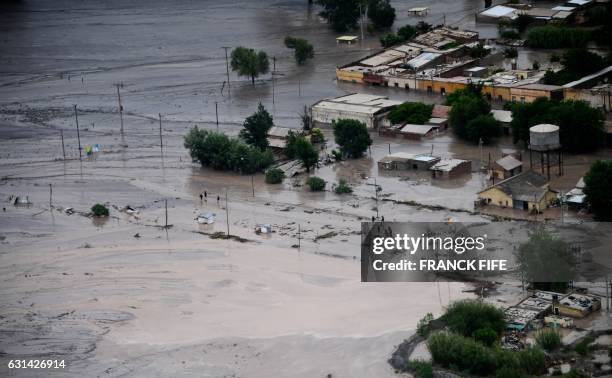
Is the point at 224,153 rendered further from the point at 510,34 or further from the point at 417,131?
the point at 510,34

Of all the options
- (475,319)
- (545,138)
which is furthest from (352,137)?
(475,319)

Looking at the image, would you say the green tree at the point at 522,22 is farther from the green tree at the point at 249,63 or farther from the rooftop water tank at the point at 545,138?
the rooftop water tank at the point at 545,138

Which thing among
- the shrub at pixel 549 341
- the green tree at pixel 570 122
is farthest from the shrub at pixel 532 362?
the green tree at pixel 570 122

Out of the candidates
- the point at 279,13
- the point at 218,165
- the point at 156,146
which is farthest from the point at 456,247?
the point at 279,13

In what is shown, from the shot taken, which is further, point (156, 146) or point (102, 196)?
point (156, 146)

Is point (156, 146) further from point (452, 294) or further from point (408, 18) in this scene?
point (408, 18)

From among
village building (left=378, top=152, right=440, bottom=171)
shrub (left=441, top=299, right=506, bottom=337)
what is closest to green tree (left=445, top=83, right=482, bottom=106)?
village building (left=378, top=152, right=440, bottom=171)

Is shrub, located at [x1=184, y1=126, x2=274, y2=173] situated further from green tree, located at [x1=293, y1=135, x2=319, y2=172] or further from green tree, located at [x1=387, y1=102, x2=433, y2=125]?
green tree, located at [x1=387, y1=102, x2=433, y2=125]
